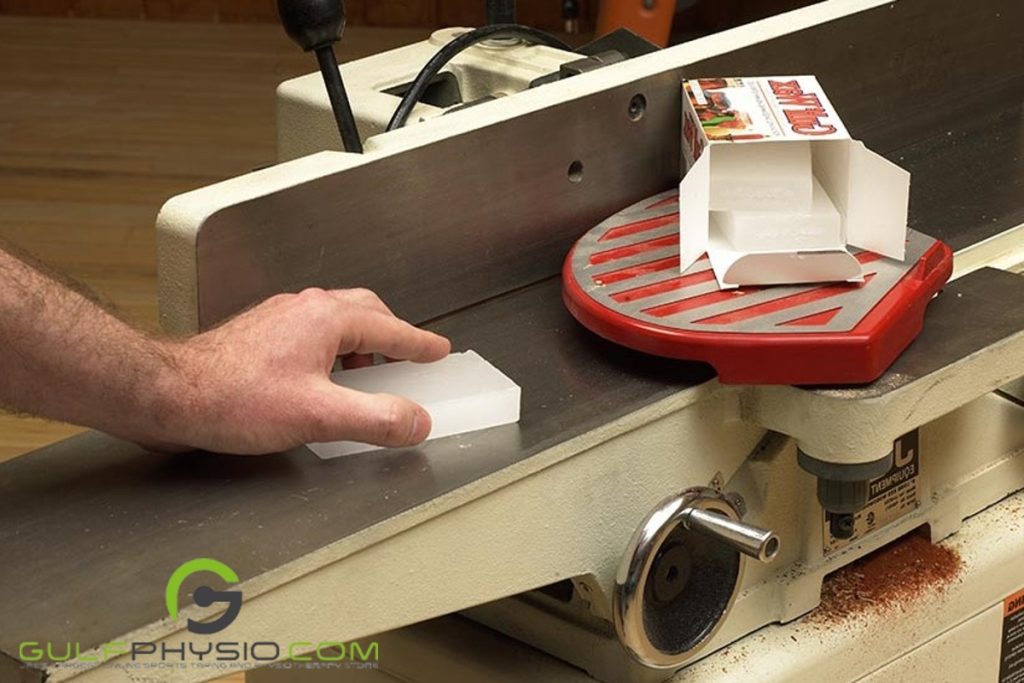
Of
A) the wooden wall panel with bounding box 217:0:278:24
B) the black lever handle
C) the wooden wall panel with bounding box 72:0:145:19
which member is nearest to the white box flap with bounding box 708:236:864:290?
the black lever handle

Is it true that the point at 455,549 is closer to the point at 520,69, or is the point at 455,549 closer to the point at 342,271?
the point at 342,271

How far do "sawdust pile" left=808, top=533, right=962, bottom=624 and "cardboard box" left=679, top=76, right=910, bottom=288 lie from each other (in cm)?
31

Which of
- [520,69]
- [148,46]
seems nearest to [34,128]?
[148,46]

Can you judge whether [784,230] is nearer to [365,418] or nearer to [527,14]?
[365,418]

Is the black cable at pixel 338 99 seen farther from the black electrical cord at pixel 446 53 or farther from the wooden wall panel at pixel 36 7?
the wooden wall panel at pixel 36 7

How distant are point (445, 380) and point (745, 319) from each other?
Result: 0.71 ft

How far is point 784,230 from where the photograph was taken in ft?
4.01

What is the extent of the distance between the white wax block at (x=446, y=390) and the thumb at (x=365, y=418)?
0.08 feet

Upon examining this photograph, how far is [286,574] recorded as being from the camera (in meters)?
0.94

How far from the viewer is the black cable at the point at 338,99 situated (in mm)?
1272

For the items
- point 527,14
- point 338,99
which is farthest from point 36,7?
point 338,99

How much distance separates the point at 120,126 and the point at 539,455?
8.34 ft

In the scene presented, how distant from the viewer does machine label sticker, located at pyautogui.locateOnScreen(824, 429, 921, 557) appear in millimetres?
1346

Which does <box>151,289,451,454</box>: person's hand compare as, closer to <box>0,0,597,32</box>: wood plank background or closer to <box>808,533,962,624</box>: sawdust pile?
<box>808,533,962,624</box>: sawdust pile
